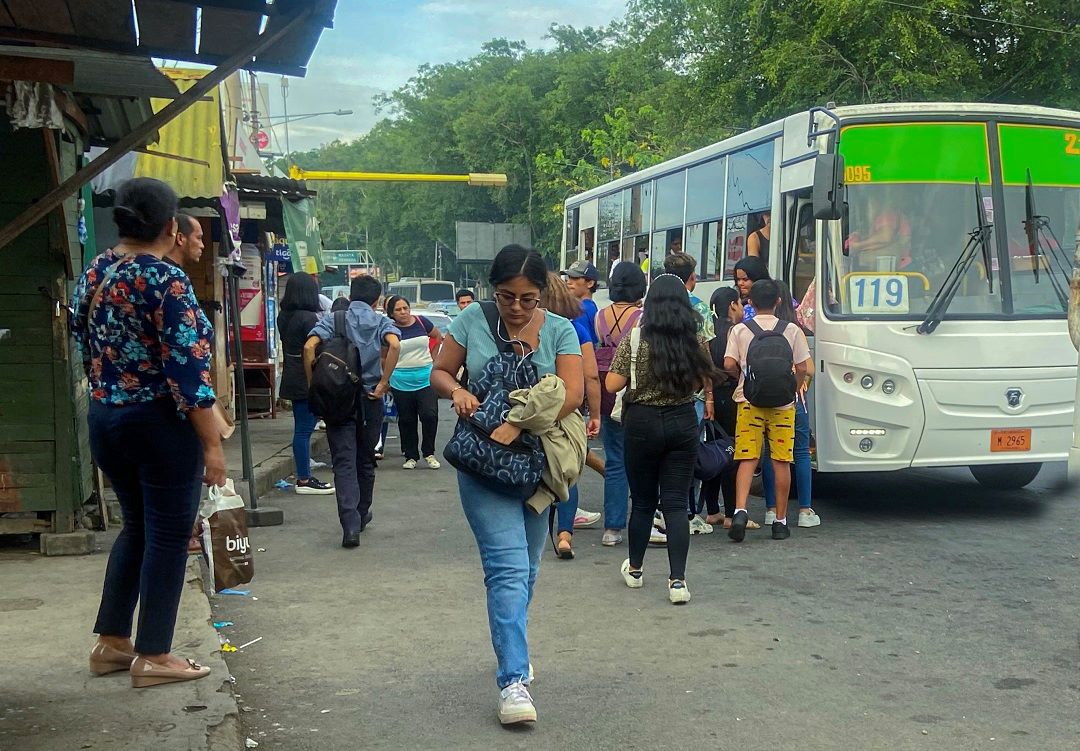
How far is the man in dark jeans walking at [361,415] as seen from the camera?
8344 mm

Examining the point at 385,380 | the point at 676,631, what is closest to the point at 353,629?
the point at 676,631

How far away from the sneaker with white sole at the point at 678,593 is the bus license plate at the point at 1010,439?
11.7 ft

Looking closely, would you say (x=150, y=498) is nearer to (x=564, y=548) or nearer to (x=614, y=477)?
(x=564, y=548)

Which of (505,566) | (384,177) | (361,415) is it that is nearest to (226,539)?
(361,415)

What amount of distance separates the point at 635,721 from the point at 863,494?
639 centimetres

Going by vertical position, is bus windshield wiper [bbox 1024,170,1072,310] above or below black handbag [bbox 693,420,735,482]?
above

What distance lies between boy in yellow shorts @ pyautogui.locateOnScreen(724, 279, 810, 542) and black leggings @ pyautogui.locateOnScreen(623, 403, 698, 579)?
60.9 inches

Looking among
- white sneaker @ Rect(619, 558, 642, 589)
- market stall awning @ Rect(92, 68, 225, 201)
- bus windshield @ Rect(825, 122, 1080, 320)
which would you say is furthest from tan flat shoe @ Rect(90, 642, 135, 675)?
bus windshield @ Rect(825, 122, 1080, 320)

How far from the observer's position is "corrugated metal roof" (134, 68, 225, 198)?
10391mm

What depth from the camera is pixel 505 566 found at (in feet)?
15.3

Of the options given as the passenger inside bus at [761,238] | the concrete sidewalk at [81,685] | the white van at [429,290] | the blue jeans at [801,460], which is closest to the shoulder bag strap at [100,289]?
A: the concrete sidewalk at [81,685]

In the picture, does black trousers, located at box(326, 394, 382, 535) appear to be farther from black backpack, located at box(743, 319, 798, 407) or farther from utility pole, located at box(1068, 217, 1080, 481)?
utility pole, located at box(1068, 217, 1080, 481)

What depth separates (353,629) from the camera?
20.2ft

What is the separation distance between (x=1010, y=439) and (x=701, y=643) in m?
4.28
